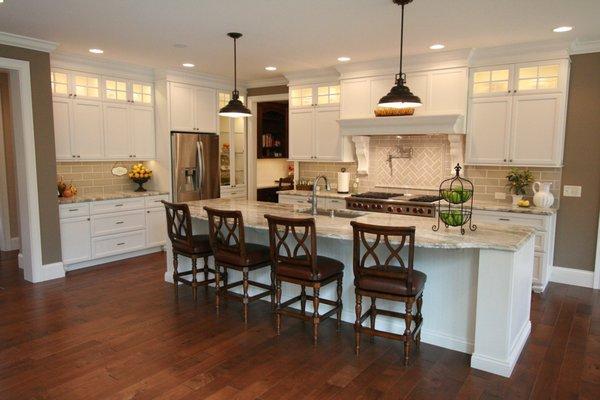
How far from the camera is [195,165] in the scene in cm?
659

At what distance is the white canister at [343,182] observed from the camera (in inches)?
241

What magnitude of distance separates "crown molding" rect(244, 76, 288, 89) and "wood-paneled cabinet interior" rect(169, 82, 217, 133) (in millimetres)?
705

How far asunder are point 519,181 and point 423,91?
5.04ft

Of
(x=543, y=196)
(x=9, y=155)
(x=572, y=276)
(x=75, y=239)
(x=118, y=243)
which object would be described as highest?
(x=9, y=155)

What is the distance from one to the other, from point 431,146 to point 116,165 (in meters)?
4.46

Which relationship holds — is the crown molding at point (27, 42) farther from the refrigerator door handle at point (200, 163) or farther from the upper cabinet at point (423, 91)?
the upper cabinet at point (423, 91)

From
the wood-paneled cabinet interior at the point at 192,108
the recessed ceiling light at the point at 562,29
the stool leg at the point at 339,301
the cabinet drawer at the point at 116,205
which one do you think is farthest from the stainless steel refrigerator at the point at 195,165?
the recessed ceiling light at the point at 562,29

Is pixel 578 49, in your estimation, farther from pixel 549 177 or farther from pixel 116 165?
pixel 116 165

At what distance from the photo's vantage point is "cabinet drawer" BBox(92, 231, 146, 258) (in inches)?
221

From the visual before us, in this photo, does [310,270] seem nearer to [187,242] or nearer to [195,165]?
[187,242]

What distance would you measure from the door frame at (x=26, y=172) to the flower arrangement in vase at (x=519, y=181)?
17.6 feet

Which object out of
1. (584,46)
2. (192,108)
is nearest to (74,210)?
(192,108)

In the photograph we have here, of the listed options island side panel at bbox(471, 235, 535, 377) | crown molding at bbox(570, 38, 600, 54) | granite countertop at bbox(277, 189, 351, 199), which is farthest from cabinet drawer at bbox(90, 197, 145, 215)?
crown molding at bbox(570, 38, 600, 54)

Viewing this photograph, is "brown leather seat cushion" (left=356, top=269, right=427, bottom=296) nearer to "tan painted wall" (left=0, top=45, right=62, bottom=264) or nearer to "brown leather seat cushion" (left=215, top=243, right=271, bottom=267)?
"brown leather seat cushion" (left=215, top=243, right=271, bottom=267)
